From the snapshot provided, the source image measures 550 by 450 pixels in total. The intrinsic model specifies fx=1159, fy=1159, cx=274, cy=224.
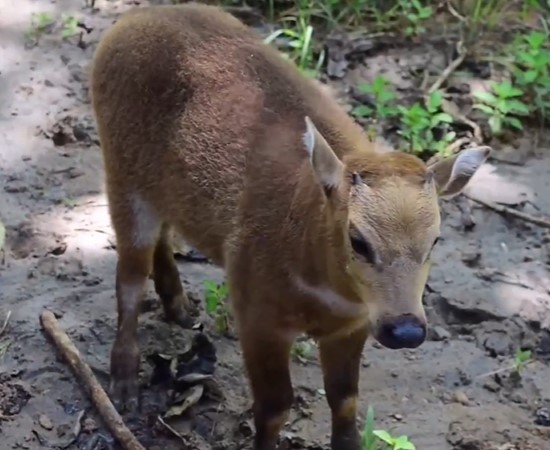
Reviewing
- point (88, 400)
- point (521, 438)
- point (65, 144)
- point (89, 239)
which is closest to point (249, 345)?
point (88, 400)

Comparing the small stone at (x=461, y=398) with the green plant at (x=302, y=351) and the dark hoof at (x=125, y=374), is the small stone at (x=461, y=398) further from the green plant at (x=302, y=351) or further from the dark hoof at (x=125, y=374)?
the dark hoof at (x=125, y=374)

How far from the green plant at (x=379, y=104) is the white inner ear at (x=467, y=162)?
2.57 meters

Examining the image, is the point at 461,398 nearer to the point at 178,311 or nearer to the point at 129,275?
the point at 178,311

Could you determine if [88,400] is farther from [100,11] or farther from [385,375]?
[100,11]

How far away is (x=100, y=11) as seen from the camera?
23.8 ft

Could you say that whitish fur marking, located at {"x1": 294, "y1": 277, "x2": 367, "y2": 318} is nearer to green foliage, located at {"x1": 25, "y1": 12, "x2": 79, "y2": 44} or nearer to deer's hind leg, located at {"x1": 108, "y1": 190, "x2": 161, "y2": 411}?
deer's hind leg, located at {"x1": 108, "y1": 190, "x2": 161, "y2": 411}

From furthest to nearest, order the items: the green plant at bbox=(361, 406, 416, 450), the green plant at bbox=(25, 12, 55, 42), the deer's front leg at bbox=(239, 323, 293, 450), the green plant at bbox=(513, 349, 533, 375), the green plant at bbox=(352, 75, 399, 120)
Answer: the green plant at bbox=(25, 12, 55, 42) < the green plant at bbox=(352, 75, 399, 120) < the green plant at bbox=(513, 349, 533, 375) < the green plant at bbox=(361, 406, 416, 450) < the deer's front leg at bbox=(239, 323, 293, 450)

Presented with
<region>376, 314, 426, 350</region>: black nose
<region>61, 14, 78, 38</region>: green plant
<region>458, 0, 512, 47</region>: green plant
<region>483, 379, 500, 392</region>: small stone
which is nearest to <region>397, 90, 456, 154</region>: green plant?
<region>458, 0, 512, 47</region>: green plant

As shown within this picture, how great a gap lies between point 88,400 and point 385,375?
125 centimetres

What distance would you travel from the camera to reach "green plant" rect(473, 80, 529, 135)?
20.9 ft

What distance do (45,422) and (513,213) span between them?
8.55 feet

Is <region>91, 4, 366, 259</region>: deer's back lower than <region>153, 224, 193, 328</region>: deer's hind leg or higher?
higher

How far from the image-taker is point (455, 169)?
3793 millimetres

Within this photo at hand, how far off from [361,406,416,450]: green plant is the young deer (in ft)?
0.24
